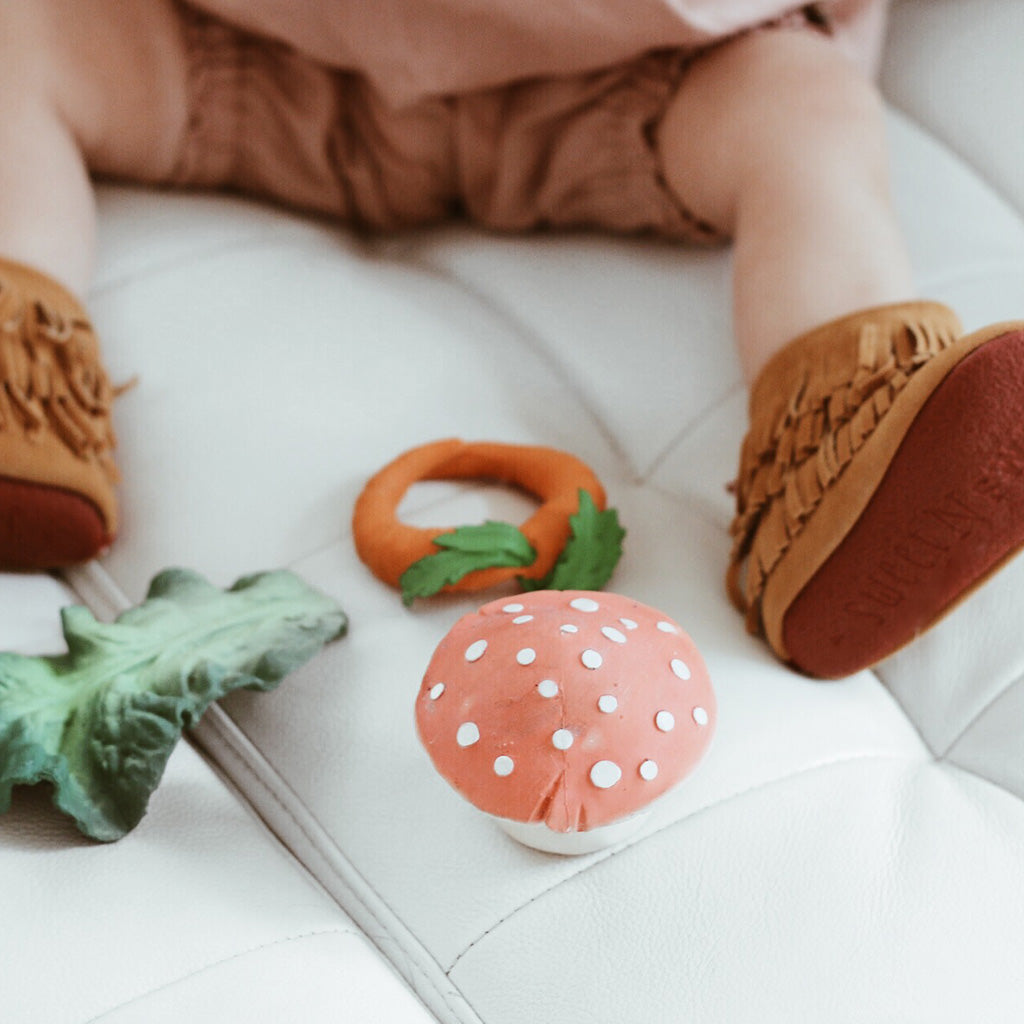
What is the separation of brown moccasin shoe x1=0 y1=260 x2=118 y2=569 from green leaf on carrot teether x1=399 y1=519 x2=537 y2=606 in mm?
167

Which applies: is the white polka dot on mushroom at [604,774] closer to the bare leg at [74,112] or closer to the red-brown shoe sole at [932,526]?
the red-brown shoe sole at [932,526]

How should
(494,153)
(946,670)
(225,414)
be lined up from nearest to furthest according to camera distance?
(946,670) → (225,414) → (494,153)

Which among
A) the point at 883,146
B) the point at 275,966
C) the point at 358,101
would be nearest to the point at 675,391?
the point at 883,146

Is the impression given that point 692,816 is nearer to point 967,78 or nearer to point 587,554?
point 587,554

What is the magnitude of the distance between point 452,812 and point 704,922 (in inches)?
4.3

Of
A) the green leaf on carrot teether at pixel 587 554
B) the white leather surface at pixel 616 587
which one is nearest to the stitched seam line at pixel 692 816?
the white leather surface at pixel 616 587

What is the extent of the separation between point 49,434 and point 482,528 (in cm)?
22

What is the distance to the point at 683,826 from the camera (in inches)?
18.8

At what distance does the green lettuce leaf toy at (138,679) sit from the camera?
46cm

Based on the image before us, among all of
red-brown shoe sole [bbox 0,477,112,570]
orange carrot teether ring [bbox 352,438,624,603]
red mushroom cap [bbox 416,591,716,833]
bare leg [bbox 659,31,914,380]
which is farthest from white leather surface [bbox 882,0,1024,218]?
red-brown shoe sole [bbox 0,477,112,570]

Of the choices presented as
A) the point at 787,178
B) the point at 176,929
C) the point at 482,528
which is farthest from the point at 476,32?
the point at 176,929

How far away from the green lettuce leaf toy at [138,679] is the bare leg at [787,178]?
29 cm

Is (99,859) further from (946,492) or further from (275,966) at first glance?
(946,492)

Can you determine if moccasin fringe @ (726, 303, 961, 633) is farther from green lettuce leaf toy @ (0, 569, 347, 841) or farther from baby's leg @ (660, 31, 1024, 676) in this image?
green lettuce leaf toy @ (0, 569, 347, 841)
